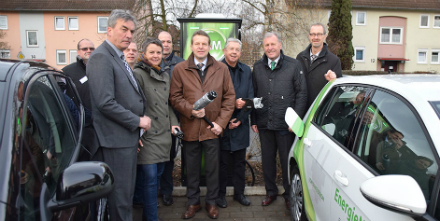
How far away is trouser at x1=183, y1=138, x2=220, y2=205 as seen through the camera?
3.66 metres

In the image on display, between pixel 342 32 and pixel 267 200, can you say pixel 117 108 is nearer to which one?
pixel 267 200

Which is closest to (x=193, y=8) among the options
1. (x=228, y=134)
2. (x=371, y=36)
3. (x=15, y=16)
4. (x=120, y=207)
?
(x=228, y=134)

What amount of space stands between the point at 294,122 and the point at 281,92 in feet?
2.42

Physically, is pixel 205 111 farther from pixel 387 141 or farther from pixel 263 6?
pixel 263 6

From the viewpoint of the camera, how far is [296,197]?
3.26 m

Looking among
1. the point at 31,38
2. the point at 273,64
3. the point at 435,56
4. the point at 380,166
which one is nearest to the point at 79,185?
the point at 380,166

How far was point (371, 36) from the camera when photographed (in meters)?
32.5

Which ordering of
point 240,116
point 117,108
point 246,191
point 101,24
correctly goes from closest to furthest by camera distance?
point 117,108, point 240,116, point 246,191, point 101,24

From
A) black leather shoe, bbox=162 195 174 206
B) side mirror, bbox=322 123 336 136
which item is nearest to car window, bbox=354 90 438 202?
side mirror, bbox=322 123 336 136

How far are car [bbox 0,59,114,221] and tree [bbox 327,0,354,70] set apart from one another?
25408mm

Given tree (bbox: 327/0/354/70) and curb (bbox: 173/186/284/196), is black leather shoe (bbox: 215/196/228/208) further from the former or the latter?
tree (bbox: 327/0/354/70)

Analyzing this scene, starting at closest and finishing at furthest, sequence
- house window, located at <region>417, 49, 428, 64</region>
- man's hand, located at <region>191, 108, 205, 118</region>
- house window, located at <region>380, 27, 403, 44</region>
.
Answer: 1. man's hand, located at <region>191, 108, 205, 118</region>
2. house window, located at <region>380, 27, 403, 44</region>
3. house window, located at <region>417, 49, 428, 64</region>

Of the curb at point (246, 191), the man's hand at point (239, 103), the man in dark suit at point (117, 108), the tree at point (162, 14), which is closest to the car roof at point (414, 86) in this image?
the man's hand at point (239, 103)

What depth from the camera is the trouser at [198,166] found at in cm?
366
